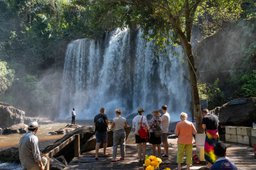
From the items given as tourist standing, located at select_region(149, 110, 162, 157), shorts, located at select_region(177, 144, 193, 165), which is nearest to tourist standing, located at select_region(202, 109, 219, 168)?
shorts, located at select_region(177, 144, 193, 165)

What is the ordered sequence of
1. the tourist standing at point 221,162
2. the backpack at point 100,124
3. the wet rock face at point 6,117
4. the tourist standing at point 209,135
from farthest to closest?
the wet rock face at point 6,117 < the backpack at point 100,124 < the tourist standing at point 209,135 < the tourist standing at point 221,162

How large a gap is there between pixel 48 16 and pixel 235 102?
42.9 m

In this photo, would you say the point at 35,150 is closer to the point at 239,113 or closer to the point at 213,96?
the point at 239,113

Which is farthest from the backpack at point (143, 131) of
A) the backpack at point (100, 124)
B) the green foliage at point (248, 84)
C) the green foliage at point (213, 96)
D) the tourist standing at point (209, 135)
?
the green foliage at point (248, 84)

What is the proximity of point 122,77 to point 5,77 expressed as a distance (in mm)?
15791

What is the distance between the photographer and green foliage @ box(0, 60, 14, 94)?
42.5 metres

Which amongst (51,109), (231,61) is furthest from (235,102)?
(51,109)

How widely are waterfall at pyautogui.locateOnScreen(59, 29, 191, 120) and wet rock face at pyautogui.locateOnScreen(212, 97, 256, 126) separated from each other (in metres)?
14.0

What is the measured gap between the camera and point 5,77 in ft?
142

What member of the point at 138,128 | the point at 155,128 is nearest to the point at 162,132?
the point at 155,128

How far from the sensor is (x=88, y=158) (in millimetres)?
11812

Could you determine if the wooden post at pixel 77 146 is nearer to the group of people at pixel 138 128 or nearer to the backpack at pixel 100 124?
the group of people at pixel 138 128

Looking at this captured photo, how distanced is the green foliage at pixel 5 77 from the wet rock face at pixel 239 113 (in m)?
33.3

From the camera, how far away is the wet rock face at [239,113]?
15367mm
